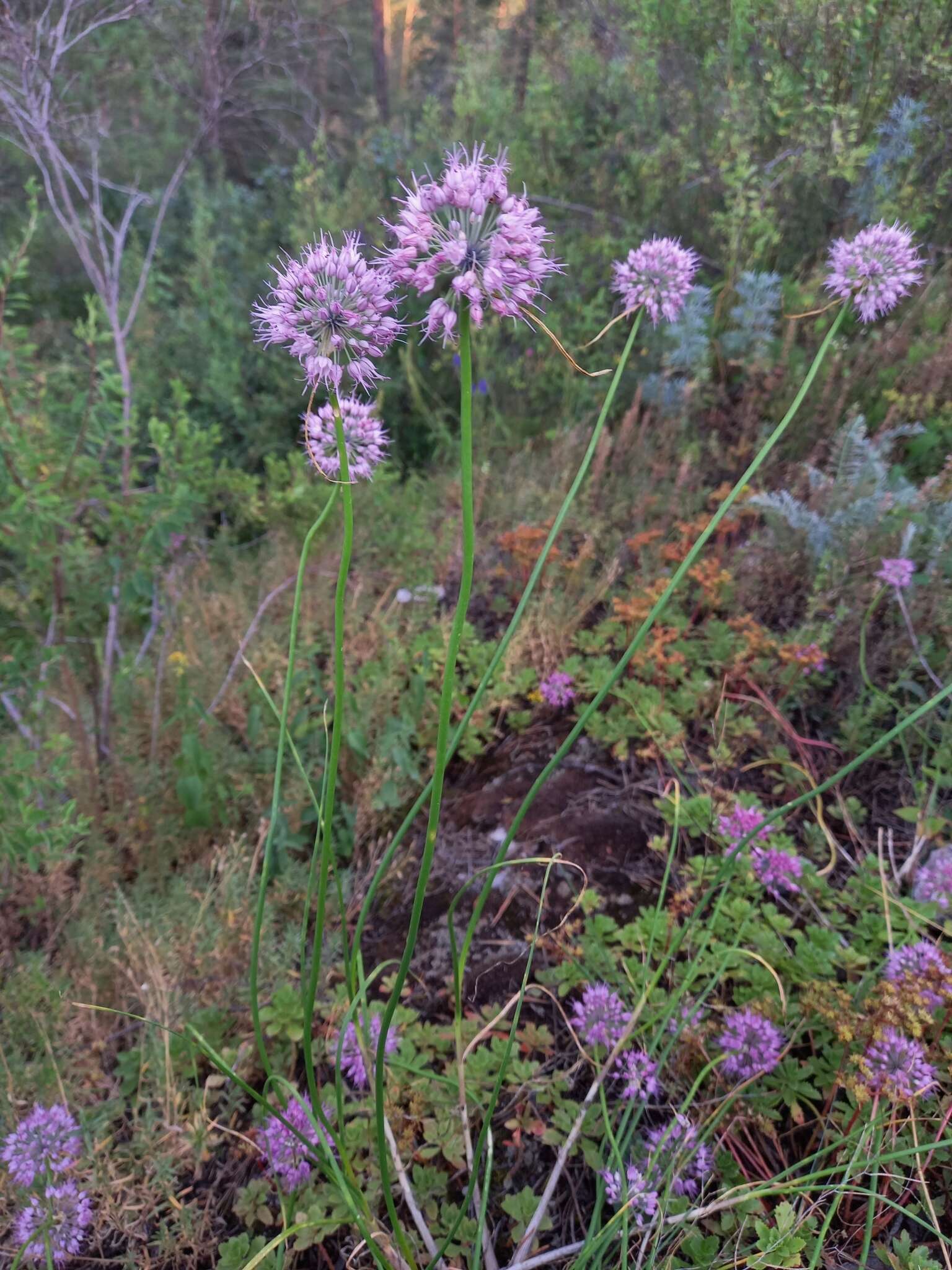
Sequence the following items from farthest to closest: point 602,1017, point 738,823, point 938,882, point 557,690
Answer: point 557,690
point 738,823
point 938,882
point 602,1017

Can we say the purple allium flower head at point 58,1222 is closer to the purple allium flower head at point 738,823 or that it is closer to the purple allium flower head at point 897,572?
the purple allium flower head at point 738,823

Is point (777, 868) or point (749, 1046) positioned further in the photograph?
point (777, 868)

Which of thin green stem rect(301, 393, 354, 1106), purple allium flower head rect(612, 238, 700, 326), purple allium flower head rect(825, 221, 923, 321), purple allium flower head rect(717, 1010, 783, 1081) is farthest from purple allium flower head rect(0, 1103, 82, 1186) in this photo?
purple allium flower head rect(825, 221, 923, 321)

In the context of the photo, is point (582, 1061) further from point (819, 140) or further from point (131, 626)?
point (819, 140)

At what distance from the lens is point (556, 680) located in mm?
2586

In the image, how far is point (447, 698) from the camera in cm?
99

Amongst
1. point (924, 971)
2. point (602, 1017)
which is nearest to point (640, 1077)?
point (602, 1017)

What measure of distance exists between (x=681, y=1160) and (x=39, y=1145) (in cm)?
126

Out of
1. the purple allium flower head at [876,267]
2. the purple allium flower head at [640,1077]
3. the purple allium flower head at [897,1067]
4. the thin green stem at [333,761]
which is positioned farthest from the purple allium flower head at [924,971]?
the purple allium flower head at [876,267]

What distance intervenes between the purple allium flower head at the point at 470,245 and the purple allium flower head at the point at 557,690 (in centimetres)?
173

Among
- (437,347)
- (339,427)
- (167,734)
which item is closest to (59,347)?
(437,347)

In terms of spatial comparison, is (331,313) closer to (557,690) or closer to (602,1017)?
(602,1017)

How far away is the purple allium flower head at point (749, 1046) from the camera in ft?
4.88

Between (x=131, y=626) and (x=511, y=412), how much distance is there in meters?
2.55
